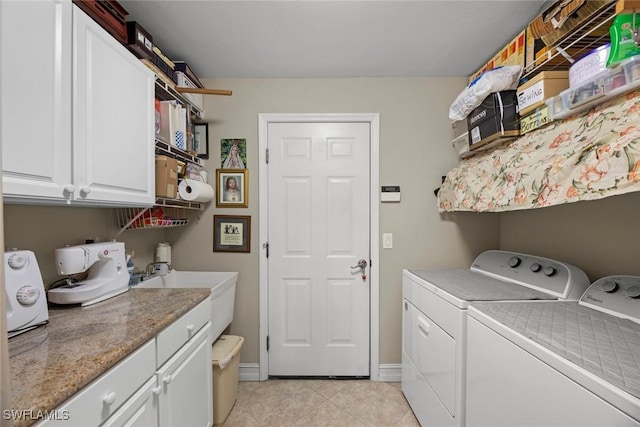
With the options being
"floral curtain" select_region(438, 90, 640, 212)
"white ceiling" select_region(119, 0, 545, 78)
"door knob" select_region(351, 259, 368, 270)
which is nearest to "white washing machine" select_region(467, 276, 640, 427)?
"floral curtain" select_region(438, 90, 640, 212)

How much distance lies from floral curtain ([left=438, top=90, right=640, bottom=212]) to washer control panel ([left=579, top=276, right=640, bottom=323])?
0.46 meters

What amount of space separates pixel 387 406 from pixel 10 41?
103 inches

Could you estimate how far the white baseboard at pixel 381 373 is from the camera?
2227mm

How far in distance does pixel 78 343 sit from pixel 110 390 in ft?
0.65

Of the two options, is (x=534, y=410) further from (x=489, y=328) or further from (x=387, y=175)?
(x=387, y=175)

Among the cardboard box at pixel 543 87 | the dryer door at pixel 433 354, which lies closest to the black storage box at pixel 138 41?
the cardboard box at pixel 543 87

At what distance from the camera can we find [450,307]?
1.41 m

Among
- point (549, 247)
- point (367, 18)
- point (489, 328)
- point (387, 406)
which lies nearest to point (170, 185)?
point (367, 18)

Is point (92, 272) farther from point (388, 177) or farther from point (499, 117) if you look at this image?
point (499, 117)

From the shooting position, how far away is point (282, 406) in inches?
76.2

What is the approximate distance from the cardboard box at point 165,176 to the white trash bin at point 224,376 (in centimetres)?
106

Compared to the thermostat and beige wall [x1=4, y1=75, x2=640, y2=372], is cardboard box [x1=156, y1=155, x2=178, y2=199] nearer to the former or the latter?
beige wall [x1=4, y1=75, x2=640, y2=372]

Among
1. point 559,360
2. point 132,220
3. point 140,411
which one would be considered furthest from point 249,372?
point 559,360

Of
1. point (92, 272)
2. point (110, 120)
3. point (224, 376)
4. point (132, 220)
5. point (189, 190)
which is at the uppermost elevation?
point (110, 120)
